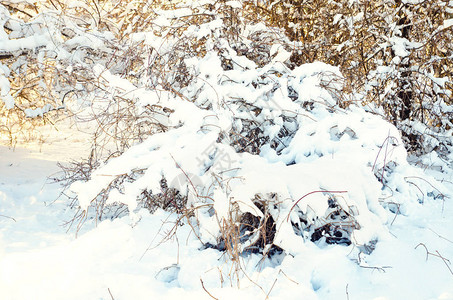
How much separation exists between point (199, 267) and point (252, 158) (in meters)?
→ 0.76

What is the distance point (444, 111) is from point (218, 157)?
10.5ft

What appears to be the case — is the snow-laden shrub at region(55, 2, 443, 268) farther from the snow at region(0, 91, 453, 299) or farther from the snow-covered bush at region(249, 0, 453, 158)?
the snow-covered bush at region(249, 0, 453, 158)

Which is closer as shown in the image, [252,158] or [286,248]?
[286,248]

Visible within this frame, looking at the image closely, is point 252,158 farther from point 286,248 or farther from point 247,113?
point 286,248

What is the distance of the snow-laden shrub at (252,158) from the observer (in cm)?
212

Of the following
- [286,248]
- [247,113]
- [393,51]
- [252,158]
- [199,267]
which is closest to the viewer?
[286,248]

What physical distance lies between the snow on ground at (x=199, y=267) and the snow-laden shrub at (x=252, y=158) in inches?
4.5

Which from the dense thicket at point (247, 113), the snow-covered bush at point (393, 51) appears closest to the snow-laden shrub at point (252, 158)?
the dense thicket at point (247, 113)

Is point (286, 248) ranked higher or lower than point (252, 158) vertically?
lower

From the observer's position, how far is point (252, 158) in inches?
97.0

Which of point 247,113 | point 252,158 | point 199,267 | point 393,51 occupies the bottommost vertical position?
point 199,267

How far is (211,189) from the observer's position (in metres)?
2.46

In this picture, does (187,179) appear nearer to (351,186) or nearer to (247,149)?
(247,149)

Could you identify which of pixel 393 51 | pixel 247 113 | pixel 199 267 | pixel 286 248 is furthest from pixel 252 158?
pixel 393 51
